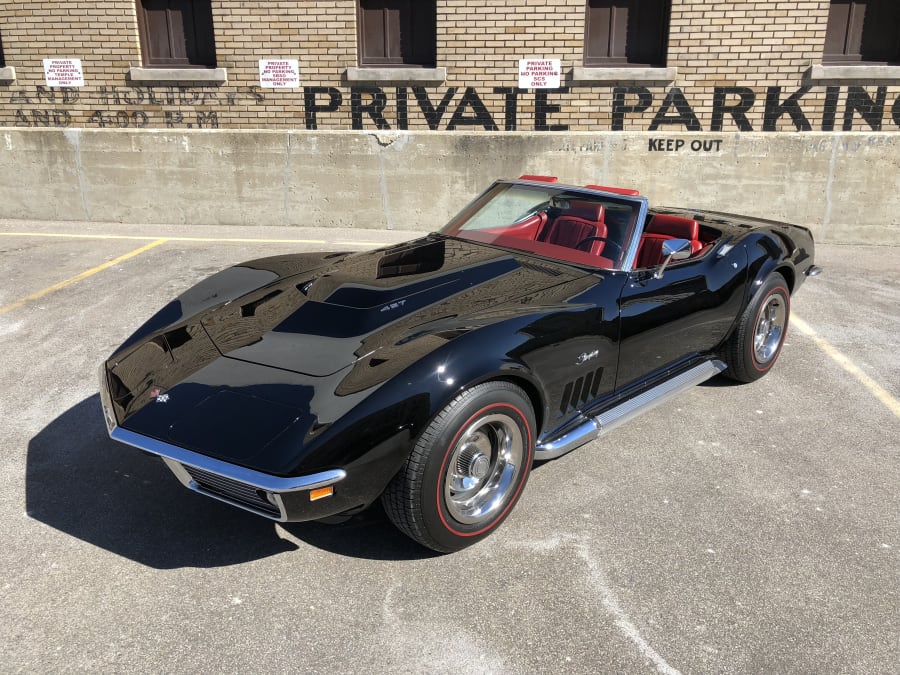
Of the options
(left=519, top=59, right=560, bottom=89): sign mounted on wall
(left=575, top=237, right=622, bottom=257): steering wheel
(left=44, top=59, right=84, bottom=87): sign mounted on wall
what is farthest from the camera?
(left=44, top=59, right=84, bottom=87): sign mounted on wall

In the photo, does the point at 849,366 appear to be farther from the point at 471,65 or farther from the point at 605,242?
the point at 471,65

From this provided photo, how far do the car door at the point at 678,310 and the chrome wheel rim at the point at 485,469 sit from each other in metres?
0.83

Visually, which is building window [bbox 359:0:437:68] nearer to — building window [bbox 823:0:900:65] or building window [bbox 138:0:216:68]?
building window [bbox 138:0:216:68]

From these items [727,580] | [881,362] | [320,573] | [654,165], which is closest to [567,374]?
[727,580]

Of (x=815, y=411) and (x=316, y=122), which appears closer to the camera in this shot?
(x=815, y=411)

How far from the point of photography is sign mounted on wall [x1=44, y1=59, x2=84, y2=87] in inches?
396

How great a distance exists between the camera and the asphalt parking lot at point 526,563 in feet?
8.08

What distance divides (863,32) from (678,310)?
784 cm

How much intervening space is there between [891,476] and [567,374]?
182cm

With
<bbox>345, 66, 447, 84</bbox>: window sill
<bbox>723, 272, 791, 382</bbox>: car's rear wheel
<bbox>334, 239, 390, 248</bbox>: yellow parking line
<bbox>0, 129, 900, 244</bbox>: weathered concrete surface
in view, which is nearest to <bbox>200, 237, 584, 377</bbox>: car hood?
<bbox>723, 272, 791, 382</bbox>: car's rear wheel

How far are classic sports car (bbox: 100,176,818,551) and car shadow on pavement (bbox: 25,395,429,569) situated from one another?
0.39m

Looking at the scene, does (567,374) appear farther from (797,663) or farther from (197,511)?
(197,511)

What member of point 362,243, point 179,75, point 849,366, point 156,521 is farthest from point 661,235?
point 179,75

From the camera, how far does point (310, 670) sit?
2.36 meters
